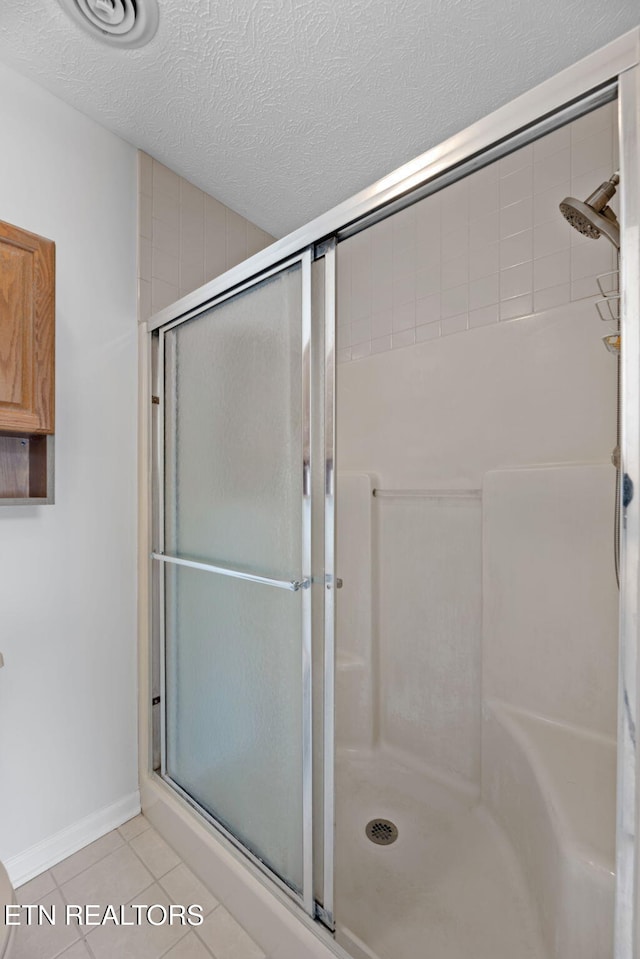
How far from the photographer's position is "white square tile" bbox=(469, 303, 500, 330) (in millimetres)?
1660

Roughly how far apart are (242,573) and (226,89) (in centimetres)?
144

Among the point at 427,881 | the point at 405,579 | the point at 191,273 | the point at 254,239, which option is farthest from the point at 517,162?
the point at 427,881

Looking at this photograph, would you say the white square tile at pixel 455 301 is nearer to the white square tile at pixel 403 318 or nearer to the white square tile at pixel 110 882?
the white square tile at pixel 403 318

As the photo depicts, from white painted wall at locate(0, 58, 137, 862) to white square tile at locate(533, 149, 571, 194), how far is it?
55.0 inches

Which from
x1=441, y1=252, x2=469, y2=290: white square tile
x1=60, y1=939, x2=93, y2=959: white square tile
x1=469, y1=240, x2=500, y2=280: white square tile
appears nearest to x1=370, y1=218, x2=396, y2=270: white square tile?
x1=441, y1=252, x2=469, y2=290: white square tile

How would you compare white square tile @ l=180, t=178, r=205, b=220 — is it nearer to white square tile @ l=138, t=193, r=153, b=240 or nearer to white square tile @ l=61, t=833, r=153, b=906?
white square tile @ l=138, t=193, r=153, b=240

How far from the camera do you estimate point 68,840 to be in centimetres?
148

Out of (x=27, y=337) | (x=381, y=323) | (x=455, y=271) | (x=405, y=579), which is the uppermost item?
(x=455, y=271)

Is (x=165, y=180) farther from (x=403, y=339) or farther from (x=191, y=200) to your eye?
(x=403, y=339)

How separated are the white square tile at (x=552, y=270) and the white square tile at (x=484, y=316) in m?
0.14

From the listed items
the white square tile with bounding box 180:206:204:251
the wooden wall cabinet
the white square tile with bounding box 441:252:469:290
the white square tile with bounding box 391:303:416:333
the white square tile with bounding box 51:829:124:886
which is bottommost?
the white square tile with bounding box 51:829:124:886

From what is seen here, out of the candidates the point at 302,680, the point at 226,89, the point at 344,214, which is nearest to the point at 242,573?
the point at 302,680

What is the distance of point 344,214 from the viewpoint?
41.4 inches

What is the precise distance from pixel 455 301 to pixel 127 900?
214 centimetres
